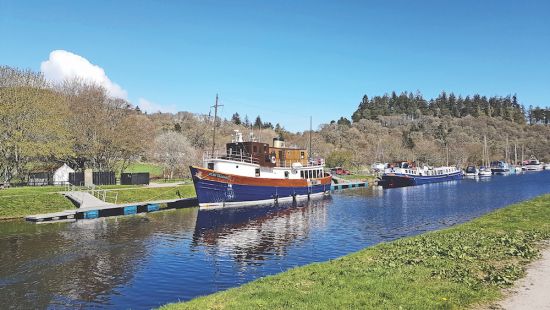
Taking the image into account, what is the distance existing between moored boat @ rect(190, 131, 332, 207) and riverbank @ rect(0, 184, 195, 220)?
7.70 m

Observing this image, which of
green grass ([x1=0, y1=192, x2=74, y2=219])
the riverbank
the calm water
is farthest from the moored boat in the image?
green grass ([x1=0, y1=192, x2=74, y2=219])

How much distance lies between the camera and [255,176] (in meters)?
56.3

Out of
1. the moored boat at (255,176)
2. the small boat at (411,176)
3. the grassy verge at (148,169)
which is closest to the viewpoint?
the moored boat at (255,176)

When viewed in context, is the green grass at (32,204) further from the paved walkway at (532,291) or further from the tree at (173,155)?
the paved walkway at (532,291)

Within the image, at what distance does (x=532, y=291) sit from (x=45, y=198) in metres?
45.3

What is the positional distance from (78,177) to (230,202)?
21727 millimetres

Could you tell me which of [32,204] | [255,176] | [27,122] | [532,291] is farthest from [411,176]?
[532,291]

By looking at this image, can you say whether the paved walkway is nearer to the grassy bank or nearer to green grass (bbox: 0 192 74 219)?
the grassy bank

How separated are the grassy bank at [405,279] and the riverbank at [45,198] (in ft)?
113

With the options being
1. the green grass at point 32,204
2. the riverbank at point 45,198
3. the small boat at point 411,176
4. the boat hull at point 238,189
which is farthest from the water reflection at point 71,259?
the small boat at point 411,176

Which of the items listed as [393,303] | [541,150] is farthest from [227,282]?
[541,150]

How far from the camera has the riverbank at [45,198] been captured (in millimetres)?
40344

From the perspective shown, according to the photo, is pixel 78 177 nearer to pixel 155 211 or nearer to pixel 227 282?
pixel 155 211

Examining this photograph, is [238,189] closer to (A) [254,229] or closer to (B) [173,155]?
(A) [254,229]
